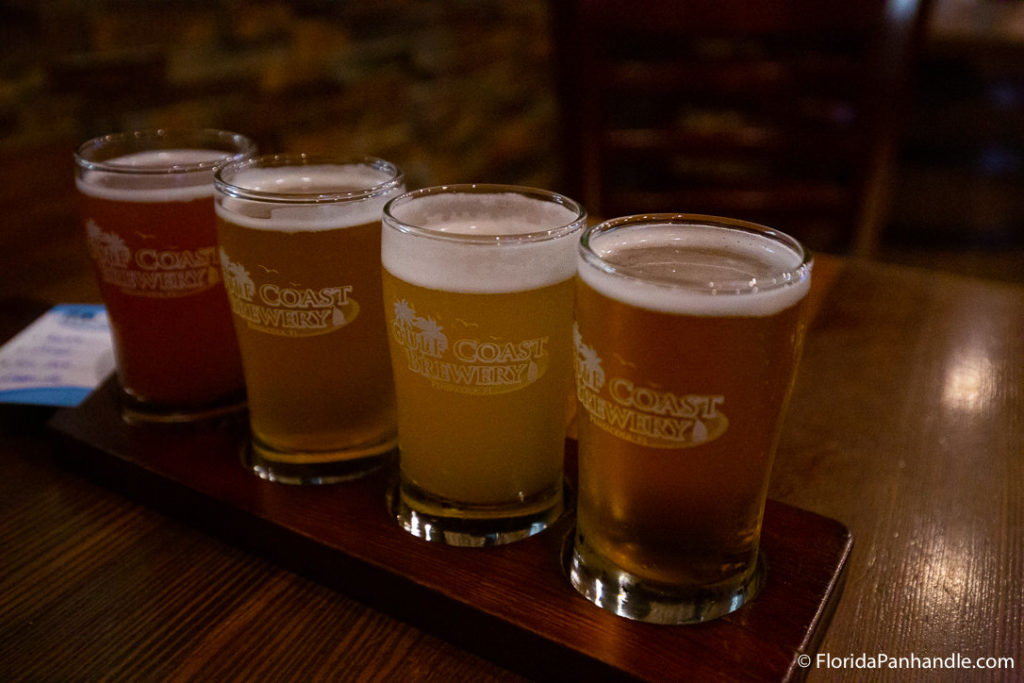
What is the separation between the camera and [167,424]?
3.08 ft

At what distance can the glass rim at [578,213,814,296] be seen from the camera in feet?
1.81

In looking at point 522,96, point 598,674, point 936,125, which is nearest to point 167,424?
point 598,674

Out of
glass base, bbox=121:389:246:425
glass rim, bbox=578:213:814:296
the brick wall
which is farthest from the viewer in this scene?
the brick wall

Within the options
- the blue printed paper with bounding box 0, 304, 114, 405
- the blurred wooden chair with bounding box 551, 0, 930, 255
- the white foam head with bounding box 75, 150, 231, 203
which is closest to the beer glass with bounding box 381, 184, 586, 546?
the white foam head with bounding box 75, 150, 231, 203

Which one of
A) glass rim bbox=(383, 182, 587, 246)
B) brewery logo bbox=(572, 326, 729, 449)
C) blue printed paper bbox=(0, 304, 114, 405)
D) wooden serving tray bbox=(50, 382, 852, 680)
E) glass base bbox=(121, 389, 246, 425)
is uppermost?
glass rim bbox=(383, 182, 587, 246)

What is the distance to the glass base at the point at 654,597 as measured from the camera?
2.12 feet

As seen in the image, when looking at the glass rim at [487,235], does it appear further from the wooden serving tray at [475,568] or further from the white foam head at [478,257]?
the wooden serving tray at [475,568]

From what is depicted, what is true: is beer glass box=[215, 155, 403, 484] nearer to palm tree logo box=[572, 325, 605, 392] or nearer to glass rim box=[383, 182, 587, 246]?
glass rim box=[383, 182, 587, 246]

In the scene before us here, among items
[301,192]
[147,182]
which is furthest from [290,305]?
[147,182]

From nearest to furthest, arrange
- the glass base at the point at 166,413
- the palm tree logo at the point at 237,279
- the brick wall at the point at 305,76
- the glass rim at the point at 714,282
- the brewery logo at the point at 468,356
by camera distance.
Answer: the glass rim at the point at 714,282 < the brewery logo at the point at 468,356 < the palm tree logo at the point at 237,279 < the glass base at the point at 166,413 < the brick wall at the point at 305,76

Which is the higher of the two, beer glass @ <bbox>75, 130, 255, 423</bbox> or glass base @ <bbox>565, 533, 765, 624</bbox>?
beer glass @ <bbox>75, 130, 255, 423</bbox>

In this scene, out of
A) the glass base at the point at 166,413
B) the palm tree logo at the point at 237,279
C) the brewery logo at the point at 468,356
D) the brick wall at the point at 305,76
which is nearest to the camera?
the brewery logo at the point at 468,356

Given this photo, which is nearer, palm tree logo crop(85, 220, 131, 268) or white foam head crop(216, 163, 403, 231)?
white foam head crop(216, 163, 403, 231)

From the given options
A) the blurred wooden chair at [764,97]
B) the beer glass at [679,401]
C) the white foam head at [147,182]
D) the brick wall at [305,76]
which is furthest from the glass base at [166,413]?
the blurred wooden chair at [764,97]
